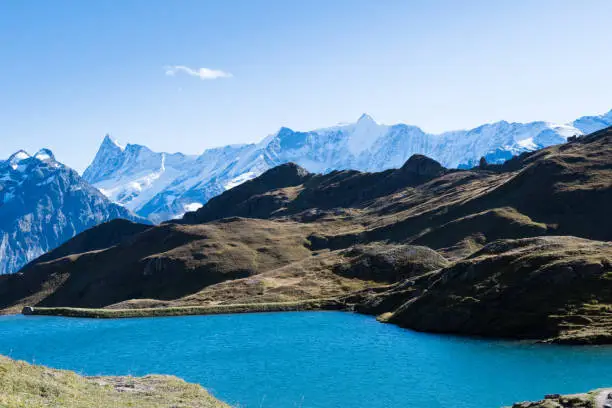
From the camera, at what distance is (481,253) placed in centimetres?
11594

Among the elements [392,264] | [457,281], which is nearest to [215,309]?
[392,264]

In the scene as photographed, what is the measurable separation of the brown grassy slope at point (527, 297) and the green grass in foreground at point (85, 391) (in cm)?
4937

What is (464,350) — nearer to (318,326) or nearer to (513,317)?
(513,317)

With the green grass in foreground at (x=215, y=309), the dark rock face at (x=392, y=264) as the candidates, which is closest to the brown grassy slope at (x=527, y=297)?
the green grass in foreground at (x=215, y=309)

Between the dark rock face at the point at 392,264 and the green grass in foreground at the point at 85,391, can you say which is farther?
the dark rock face at the point at 392,264

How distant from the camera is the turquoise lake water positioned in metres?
56.0

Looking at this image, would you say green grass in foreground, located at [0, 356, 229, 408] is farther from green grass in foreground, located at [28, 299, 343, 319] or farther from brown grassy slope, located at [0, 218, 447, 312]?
brown grassy slope, located at [0, 218, 447, 312]

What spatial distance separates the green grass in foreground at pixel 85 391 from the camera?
3606cm

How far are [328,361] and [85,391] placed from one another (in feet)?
119

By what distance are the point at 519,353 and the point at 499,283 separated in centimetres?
2065

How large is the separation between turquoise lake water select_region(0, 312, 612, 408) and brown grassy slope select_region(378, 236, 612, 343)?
414 cm

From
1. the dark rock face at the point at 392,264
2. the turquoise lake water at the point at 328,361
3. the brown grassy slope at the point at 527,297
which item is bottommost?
the turquoise lake water at the point at 328,361

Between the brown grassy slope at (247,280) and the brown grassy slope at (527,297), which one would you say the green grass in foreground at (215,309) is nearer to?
the brown grassy slope at (247,280)

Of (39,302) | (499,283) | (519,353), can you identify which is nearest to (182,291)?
(39,302)
